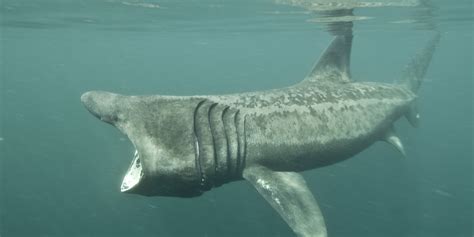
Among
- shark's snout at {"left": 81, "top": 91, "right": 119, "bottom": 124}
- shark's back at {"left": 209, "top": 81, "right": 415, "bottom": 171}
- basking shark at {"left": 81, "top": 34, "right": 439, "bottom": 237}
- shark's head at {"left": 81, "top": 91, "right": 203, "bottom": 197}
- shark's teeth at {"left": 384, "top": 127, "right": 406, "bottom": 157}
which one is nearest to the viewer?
shark's head at {"left": 81, "top": 91, "right": 203, "bottom": 197}

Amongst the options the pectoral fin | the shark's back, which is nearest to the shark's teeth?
the shark's back

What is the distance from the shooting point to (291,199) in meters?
5.67

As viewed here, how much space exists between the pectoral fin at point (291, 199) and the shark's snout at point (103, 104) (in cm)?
208

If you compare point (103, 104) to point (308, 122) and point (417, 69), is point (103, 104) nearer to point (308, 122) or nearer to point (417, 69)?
point (308, 122)

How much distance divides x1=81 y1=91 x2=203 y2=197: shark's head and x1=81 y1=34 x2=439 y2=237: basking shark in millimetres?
13

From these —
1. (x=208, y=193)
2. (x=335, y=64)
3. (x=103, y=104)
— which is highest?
(x=103, y=104)

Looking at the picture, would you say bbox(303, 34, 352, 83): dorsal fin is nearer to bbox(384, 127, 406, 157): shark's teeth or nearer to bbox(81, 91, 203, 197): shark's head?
bbox(384, 127, 406, 157): shark's teeth

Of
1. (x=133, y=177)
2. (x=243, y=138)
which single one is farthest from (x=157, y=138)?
(x=243, y=138)

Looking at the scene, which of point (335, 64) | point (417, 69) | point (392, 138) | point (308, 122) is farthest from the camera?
point (417, 69)

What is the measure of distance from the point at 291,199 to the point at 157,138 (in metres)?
2.03

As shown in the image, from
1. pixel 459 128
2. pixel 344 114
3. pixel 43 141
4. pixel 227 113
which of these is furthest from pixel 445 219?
pixel 43 141

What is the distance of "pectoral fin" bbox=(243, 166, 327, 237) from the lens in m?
5.39

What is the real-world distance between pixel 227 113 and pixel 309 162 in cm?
178

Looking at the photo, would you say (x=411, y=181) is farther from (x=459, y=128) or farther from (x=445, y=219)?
(x=459, y=128)
